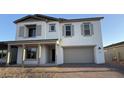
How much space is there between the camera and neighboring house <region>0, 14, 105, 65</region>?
1405 cm

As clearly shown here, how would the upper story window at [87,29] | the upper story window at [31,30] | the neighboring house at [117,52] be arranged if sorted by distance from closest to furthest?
the upper story window at [87,29]
the upper story window at [31,30]
the neighboring house at [117,52]

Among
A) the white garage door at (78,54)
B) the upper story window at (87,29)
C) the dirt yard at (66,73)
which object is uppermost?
the upper story window at (87,29)

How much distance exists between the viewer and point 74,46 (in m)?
14.5

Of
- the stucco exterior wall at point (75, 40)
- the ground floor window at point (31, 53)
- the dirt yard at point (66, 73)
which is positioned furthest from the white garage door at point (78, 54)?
the dirt yard at point (66, 73)

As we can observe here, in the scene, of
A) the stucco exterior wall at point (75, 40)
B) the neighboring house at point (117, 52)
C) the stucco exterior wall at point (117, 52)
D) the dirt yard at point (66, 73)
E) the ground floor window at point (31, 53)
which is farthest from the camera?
the stucco exterior wall at point (117, 52)

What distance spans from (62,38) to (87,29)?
333 centimetres

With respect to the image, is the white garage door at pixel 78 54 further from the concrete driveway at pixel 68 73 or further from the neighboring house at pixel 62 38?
Result: the concrete driveway at pixel 68 73

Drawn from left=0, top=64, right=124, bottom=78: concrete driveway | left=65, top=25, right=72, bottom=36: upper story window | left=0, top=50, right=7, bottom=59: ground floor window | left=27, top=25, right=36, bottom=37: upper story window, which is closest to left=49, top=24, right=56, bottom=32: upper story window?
left=65, top=25, right=72, bottom=36: upper story window

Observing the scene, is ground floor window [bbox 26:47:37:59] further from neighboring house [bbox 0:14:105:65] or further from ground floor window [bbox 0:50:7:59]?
ground floor window [bbox 0:50:7:59]

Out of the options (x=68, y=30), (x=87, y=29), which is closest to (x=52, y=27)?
(x=68, y=30)

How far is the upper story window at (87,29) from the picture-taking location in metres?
14.2

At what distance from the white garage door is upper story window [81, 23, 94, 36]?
1955 millimetres
